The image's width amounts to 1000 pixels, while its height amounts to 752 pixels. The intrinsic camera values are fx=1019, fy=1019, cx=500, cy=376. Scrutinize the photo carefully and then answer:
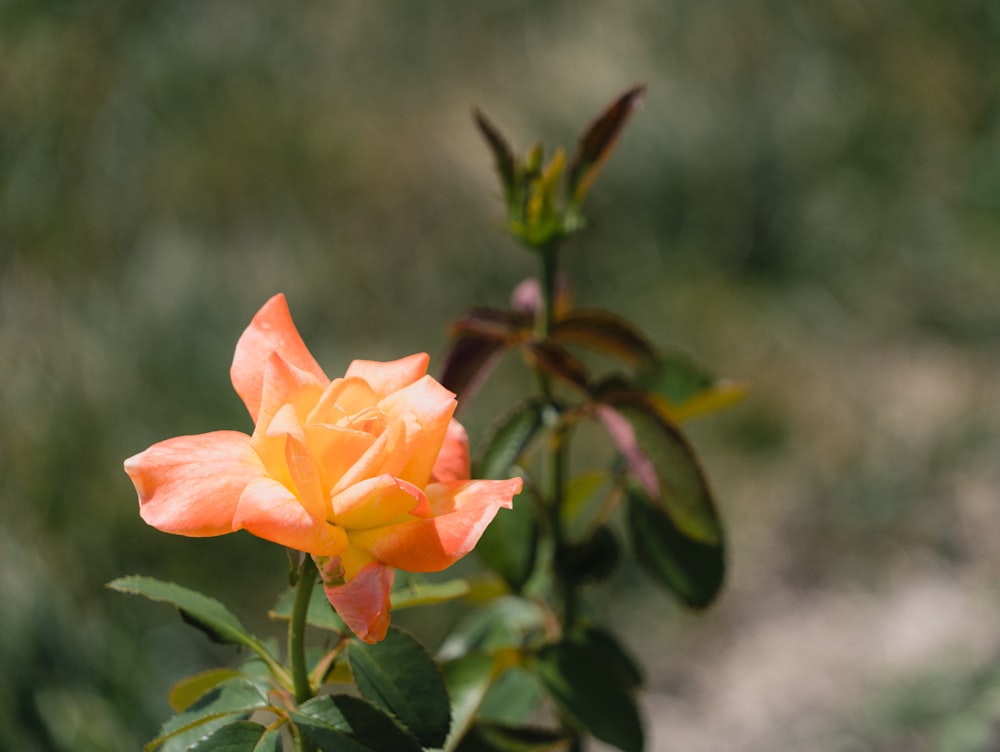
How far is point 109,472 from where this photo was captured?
2.28 metres

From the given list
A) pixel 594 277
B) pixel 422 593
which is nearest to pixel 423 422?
pixel 422 593

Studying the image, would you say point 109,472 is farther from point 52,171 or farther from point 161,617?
point 52,171

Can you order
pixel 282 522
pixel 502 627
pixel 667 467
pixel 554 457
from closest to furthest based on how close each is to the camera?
pixel 282 522 < pixel 667 467 < pixel 554 457 < pixel 502 627

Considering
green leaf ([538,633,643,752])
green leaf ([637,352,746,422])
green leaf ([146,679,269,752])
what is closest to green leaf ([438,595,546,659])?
green leaf ([538,633,643,752])

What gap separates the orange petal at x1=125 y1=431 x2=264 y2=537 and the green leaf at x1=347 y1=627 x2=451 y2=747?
13 centimetres

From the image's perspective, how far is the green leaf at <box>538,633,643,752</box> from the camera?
71 centimetres

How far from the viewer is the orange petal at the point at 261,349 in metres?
0.55

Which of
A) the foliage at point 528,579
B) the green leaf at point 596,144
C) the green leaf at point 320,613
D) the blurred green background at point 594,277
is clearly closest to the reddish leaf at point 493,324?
the foliage at point 528,579

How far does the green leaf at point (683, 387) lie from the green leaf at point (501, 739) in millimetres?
279

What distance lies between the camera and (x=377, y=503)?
47cm

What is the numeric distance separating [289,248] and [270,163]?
1.62 ft

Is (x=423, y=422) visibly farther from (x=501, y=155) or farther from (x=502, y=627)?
(x=502, y=627)

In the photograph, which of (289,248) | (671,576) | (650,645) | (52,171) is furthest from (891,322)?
(52,171)

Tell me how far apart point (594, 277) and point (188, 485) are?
2.58m
